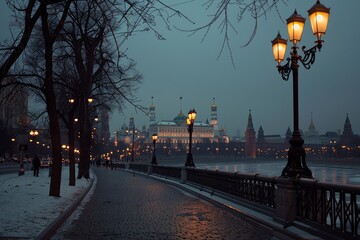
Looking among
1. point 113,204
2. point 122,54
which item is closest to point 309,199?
point 122,54

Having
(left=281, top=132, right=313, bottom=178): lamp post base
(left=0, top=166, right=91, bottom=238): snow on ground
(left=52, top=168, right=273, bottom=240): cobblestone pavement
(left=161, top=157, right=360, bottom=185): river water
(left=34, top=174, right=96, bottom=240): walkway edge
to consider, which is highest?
(left=281, top=132, right=313, bottom=178): lamp post base

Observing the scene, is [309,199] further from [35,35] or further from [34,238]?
[35,35]

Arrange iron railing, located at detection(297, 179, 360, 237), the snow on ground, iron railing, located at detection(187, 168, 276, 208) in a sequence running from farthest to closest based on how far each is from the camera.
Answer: iron railing, located at detection(187, 168, 276, 208)
the snow on ground
iron railing, located at detection(297, 179, 360, 237)

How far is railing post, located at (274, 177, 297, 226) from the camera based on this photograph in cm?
1108

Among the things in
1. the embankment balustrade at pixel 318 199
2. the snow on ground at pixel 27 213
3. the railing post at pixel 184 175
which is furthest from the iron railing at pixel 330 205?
the railing post at pixel 184 175

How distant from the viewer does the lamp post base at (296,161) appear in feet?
39.7

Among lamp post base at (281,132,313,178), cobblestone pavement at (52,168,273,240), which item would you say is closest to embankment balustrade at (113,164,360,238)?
lamp post base at (281,132,313,178)

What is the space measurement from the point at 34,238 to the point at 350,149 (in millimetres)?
179904

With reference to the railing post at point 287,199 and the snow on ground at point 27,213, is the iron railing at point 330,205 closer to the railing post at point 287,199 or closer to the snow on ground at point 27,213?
the railing post at point 287,199

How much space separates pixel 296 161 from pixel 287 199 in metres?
1.42

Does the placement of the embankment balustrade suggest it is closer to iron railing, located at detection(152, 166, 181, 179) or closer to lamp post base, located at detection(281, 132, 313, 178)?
lamp post base, located at detection(281, 132, 313, 178)

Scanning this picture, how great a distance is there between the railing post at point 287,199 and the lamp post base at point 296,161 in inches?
26.3

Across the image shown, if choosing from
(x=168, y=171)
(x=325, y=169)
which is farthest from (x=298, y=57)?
(x=325, y=169)

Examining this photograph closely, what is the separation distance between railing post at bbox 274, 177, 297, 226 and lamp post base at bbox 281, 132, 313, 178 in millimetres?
669
